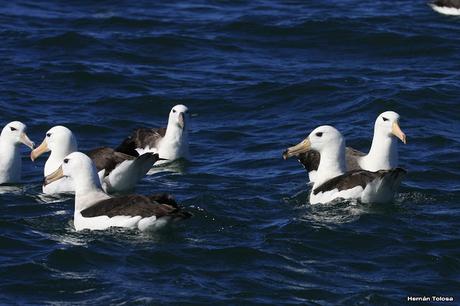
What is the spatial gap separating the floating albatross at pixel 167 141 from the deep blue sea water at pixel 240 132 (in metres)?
0.26

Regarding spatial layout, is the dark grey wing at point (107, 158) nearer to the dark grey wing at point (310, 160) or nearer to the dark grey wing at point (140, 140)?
the dark grey wing at point (140, 140)

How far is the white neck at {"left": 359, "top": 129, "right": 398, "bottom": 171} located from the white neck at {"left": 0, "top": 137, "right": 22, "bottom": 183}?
199 inches

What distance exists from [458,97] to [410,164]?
163 inches

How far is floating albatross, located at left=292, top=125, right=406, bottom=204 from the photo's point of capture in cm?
1722

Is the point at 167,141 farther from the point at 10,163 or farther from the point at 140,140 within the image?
the point at 10,163

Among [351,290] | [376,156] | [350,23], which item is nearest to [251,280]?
[351,290]

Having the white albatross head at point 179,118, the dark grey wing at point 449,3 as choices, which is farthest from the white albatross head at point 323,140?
the dark grey wing at point 449,3

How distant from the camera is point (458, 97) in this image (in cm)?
2397

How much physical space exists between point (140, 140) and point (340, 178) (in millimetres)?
4641

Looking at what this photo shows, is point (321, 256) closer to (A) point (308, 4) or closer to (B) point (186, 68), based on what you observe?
(B) point (186, 68)

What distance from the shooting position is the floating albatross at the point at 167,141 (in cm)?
2095

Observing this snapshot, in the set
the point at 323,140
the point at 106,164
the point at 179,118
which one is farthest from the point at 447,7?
the point at 106,164

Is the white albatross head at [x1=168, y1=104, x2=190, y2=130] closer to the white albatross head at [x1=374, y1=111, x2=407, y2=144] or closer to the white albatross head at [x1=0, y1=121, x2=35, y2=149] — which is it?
the white albatross head at [x1=0, y1=121, x2=35, y2=149]

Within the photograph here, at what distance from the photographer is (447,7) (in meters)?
30.2
